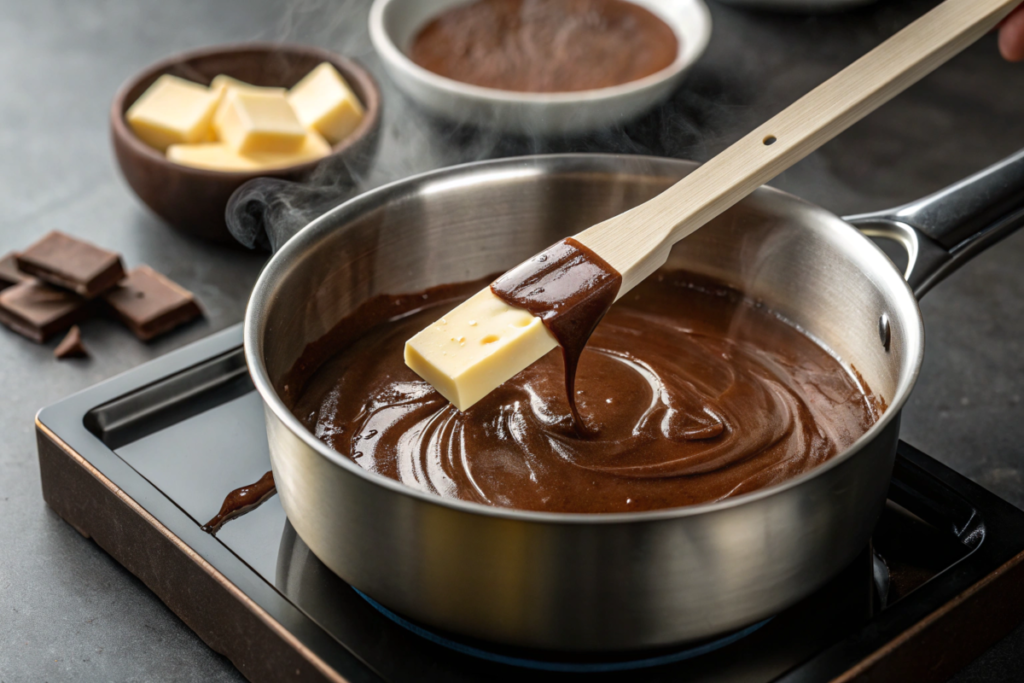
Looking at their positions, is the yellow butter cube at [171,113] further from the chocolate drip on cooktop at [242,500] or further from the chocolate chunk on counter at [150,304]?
the chocolate drip on cooktop at [242,500]

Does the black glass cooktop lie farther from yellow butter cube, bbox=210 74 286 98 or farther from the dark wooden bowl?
yellow butter cube, bbox=210 74 286 98

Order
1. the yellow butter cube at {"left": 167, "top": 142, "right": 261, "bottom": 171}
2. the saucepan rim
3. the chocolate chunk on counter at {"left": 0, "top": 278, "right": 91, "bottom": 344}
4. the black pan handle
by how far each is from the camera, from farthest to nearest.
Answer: the yellow butter cube at {"left": 167, "top": 142, "right": 261, "bottom": 171}, the chocolate chunk on counter at {"left": 0, "top": 278, "right": 91, "bottom": 344}, the black pan handle, the saucepan rim

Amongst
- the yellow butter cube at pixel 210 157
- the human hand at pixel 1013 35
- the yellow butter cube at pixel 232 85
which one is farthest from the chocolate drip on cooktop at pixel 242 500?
the human hand at pixel 1013 35

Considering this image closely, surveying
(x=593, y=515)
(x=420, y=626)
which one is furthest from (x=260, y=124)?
(x=593, y=515)

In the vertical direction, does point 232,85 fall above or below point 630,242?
below

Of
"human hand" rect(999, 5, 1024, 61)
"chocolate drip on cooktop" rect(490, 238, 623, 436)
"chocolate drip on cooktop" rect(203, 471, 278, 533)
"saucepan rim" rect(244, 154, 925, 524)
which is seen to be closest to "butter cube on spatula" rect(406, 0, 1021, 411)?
"chocolate drip on cooktop" rect(490, 238, 623, 436)

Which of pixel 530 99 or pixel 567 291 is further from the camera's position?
pixel 530 99

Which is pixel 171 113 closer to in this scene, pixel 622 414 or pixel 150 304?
pixel 150 304
